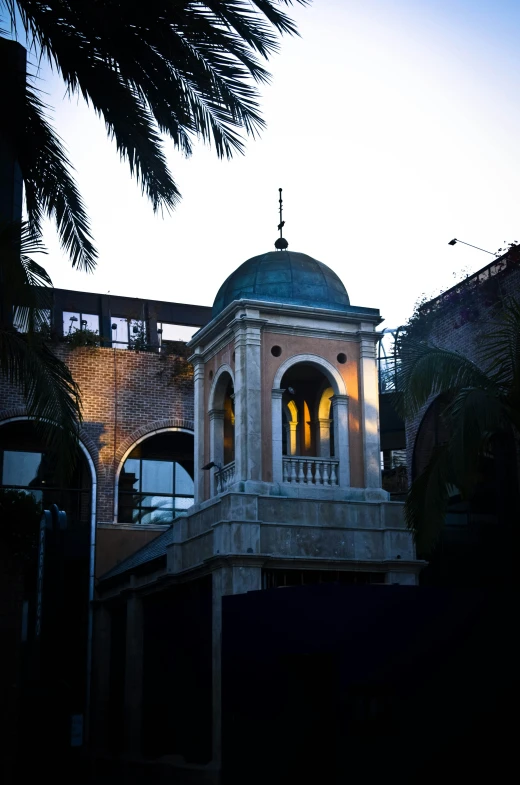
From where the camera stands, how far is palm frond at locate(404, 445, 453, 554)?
1495 centimetres

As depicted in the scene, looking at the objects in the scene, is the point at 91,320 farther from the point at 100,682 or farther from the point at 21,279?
the point at 21,279

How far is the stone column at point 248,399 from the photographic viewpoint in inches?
690

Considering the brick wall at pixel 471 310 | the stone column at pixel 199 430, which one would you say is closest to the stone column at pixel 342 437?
the stone column at pixel 199 430

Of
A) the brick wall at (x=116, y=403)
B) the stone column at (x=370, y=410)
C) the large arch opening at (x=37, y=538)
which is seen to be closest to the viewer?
the large arch opening at (x=37, y=538)

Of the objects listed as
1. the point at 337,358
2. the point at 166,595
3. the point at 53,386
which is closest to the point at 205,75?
the point at 53,386

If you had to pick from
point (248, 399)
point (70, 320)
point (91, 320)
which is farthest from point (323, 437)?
point (91, 320)

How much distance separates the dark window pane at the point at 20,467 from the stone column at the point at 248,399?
12.0 meters

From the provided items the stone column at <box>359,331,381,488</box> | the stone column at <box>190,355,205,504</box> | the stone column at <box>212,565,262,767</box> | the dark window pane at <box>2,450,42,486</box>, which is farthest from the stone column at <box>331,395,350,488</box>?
the dark window pane at <box>2,450,42,486</box>

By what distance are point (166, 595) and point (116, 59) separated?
1166 cm

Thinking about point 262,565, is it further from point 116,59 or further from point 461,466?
point 116,59

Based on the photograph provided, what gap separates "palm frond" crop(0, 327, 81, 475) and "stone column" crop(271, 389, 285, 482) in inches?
261

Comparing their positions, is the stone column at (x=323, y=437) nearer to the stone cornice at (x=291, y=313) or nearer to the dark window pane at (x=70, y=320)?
Result: the stone cornice at (x=291, y=313)

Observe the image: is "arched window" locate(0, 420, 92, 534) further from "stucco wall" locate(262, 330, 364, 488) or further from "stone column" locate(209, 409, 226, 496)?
"stucco wall" locate(262, 330, 364, 488)

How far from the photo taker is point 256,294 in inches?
719
